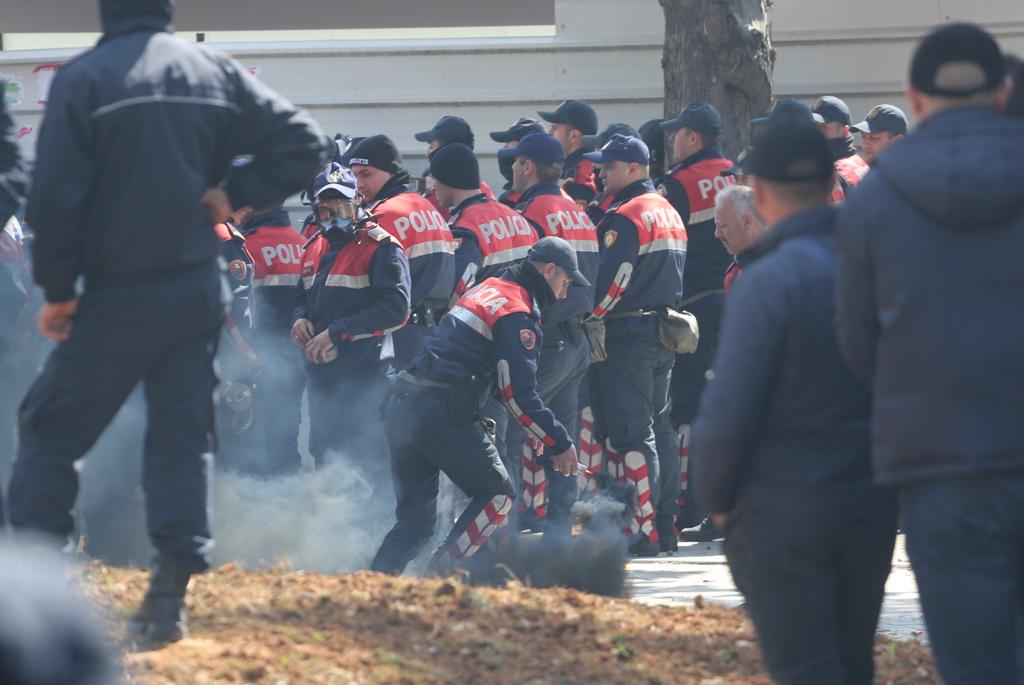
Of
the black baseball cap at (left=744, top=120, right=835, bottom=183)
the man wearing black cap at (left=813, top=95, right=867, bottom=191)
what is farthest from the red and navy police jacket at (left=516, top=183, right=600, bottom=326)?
the black baseball cap at (left=744, top=120, right=835, bottom=183)

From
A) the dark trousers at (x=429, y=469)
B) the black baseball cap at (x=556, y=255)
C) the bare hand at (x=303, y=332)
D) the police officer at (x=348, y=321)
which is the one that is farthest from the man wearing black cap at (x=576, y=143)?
the dark trousers at (x=429, y=469)

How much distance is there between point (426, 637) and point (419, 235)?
165 inches

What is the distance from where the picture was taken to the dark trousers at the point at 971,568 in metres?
3.71

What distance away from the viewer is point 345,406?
910 centimetres

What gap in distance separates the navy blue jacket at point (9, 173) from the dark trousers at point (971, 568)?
3265 millimetres

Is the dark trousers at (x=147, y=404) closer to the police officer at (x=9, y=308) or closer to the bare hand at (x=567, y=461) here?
the bare hand at (x=567, y=461)

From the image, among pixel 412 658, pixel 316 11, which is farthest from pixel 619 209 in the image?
pixel 316 11

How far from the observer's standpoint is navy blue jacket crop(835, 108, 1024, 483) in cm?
370

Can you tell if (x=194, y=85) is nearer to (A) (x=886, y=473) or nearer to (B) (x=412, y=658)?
(B) (x=412, y=658)

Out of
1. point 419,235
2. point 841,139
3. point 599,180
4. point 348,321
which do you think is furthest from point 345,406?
point 841,139

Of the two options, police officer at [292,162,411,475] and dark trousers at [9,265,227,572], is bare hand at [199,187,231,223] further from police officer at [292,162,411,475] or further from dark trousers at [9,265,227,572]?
police officer at [292,162,411,475]

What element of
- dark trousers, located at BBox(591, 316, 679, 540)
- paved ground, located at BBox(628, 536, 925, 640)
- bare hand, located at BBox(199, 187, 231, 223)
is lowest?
paved ground, located at BBox(628, 536, 925, 640)

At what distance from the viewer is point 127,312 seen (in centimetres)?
456

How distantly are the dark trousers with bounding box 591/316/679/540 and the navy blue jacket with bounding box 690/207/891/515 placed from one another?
544 cm
